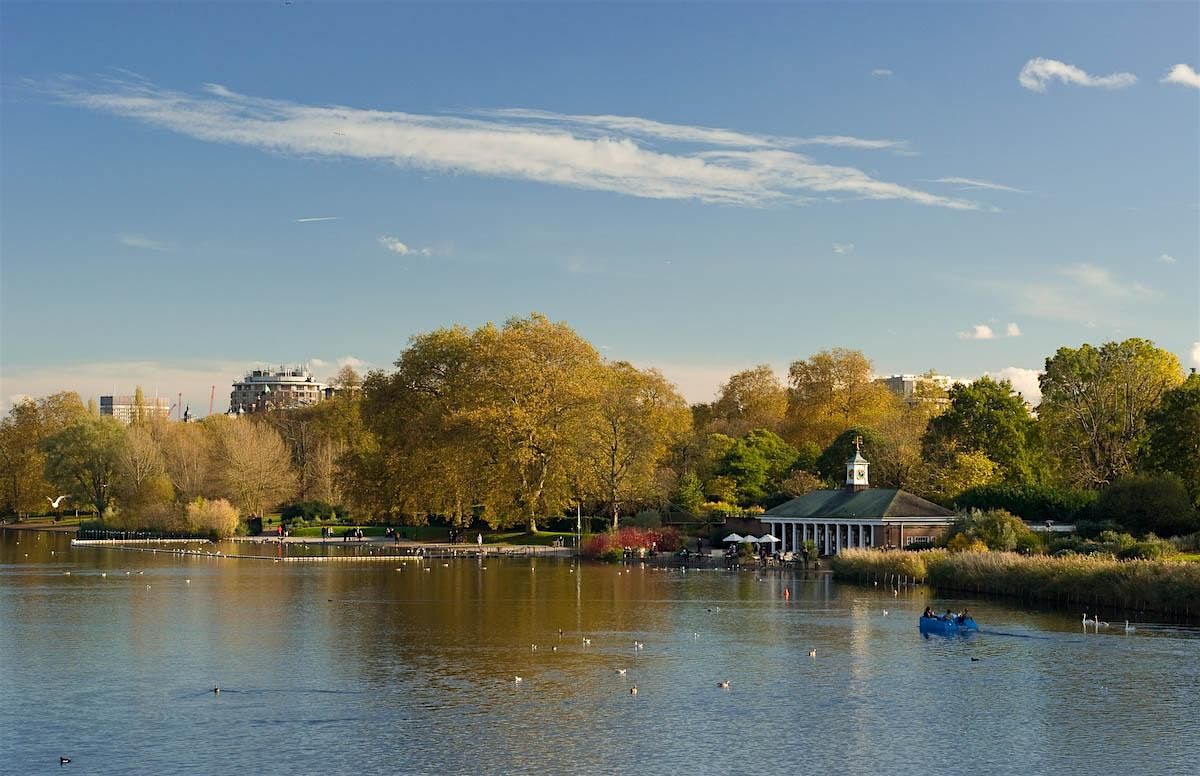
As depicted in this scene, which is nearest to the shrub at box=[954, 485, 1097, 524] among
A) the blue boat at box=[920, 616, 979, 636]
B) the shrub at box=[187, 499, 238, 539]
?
the blue boat at box=[920, 616, 979, 636]

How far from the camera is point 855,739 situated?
37.6 metres

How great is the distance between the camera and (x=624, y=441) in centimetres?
12388

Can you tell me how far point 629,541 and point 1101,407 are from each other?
139ft

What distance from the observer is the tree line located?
108 meters

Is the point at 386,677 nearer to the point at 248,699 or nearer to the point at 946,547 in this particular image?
the point at 248,699

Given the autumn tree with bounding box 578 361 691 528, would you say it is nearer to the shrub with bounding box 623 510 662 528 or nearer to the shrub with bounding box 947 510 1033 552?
the shrub with bounding box 623 510 662 528

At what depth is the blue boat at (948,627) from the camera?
5784cm

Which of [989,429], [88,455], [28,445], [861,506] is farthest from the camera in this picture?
[28,445]

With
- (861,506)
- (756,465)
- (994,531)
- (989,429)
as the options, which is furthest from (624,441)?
(994,531)

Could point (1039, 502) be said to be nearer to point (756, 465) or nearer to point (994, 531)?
point (994, 531)

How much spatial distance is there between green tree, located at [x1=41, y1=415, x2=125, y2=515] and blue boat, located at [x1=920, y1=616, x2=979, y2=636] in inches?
4846

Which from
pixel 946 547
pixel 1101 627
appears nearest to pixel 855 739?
pixel 1101 627

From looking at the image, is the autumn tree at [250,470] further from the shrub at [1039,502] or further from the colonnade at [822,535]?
the shrub at [1039,502]

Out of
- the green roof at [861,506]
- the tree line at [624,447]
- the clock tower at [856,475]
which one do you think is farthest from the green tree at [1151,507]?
the clock tower at [856,475]
